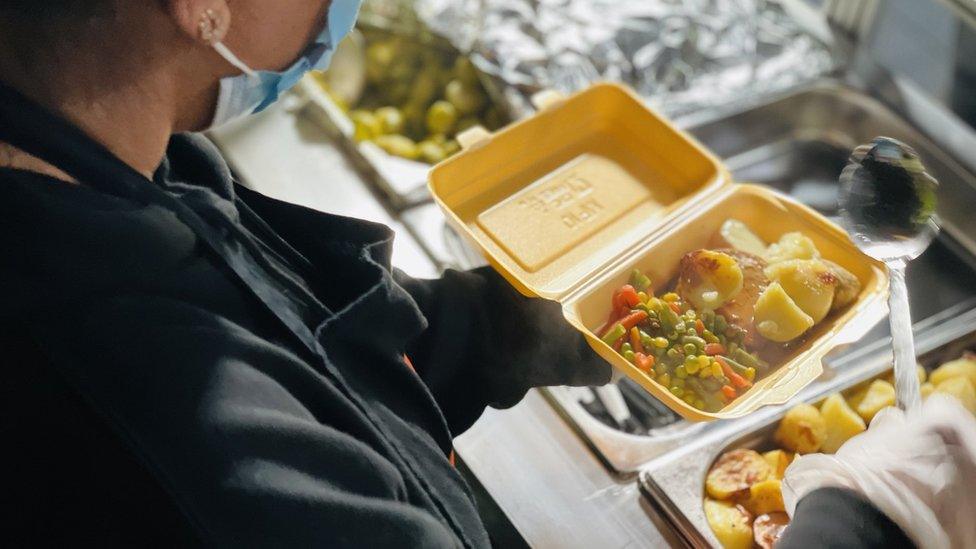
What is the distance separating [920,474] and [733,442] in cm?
37

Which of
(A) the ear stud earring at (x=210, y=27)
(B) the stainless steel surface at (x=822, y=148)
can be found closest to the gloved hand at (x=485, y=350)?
(A) the ear stud earring at (x=210, y=27)

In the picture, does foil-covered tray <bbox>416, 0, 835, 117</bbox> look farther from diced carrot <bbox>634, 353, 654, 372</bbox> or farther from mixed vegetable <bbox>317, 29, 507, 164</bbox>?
diced carrot <bbox>634, 353, 654, 372</bbox>

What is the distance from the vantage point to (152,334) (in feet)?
2.31

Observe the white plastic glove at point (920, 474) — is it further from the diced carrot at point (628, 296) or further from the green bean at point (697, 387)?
the diced carrot at point (628, 296)

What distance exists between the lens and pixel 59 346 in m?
0.69

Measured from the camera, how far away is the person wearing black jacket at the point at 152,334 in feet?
2.24

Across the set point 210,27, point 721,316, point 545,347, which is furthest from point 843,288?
point 210,27

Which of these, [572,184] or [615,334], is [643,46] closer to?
[572,184]

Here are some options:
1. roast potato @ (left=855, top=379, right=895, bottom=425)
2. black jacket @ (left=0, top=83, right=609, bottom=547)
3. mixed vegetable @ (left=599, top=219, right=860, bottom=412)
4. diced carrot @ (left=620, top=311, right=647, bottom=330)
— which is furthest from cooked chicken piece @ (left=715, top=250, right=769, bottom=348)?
black jacket @ (left=0, top=83, right=609, bottom=547)

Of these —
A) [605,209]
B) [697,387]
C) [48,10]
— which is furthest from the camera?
[605,209]

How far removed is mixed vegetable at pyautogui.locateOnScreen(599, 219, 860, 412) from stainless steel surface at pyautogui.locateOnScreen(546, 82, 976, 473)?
0.51 metres

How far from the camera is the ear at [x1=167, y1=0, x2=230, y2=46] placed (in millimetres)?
711

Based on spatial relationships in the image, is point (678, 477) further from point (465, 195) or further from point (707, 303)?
point (465, 195)

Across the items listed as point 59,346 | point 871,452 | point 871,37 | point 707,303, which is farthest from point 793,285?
point 871,37
